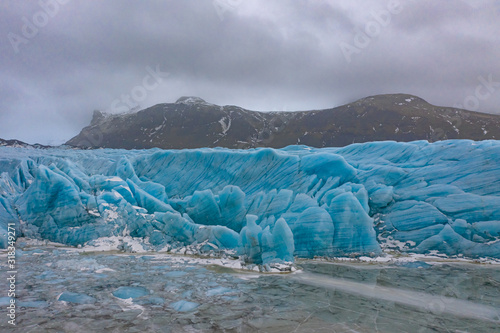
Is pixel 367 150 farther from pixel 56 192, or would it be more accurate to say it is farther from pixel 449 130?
pixel 449 130

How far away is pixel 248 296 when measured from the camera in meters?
5.38

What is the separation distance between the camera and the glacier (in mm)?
8602

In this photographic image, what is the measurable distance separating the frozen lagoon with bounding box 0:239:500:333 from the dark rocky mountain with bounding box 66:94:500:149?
206 feet

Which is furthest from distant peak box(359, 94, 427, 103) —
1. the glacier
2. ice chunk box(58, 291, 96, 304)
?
ice chunk box(58, 291, 96, 304)

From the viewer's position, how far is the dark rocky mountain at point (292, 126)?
7100 cm

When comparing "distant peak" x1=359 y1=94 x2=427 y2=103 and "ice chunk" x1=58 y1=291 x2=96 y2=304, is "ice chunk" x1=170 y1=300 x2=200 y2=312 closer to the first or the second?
"ice chunk" x1=58 y1=291 x2=96 y2=304

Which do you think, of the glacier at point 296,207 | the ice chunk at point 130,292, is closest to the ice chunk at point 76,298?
the ice chunk at point 130,292

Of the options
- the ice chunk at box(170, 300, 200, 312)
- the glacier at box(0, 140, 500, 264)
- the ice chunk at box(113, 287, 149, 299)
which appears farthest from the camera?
the glacier at box(0, 140, 500, 264)

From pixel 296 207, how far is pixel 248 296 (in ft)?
15.3

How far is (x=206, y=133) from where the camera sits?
80812mm

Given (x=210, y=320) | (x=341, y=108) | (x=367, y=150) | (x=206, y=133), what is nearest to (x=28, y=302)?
(x=210, y=320)

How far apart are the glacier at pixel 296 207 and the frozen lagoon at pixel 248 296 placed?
0.75 m

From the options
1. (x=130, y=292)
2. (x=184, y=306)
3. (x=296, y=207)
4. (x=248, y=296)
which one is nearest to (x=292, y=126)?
(x=296, y=207)

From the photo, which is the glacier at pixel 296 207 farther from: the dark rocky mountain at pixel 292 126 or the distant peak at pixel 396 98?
the distant peak at pixel 396 98
